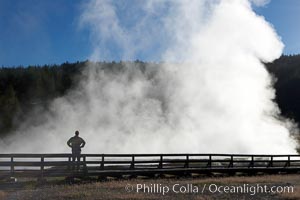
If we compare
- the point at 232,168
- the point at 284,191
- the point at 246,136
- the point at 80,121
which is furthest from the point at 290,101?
the point at 284,191

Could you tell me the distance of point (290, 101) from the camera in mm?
95312

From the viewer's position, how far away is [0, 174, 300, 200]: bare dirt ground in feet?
45.0

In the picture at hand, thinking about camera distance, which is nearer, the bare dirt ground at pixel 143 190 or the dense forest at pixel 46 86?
the bare dirt ground at pixel 143 190

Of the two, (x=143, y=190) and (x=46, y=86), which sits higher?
(x=46, y=86)

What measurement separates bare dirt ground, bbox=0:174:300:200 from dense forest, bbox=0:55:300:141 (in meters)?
40.0

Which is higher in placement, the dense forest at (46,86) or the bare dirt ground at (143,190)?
the dense forest at (46,86)

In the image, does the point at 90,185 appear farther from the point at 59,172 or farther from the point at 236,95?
the point at 236,95

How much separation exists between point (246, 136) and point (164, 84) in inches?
599

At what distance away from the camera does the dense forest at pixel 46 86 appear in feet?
230

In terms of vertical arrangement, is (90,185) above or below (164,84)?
below

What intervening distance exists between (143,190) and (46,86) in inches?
2824

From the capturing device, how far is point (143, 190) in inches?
610

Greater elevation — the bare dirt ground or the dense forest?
the dense forest

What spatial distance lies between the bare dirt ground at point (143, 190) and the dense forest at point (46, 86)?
40.0 meters
